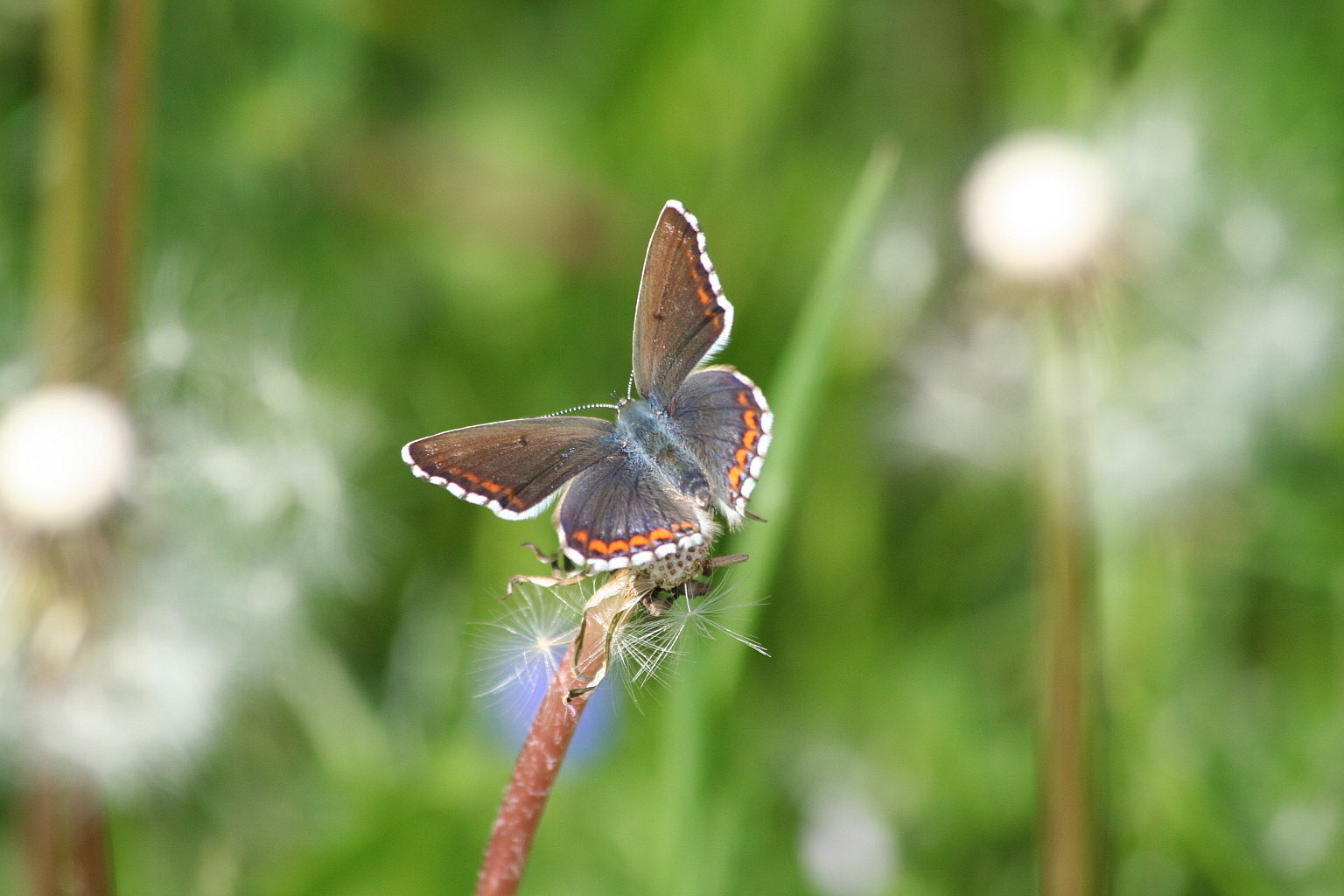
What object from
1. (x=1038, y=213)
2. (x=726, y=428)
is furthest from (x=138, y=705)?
(x=1038, y=213)

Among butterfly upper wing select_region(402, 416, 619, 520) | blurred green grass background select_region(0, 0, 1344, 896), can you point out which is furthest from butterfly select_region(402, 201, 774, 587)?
blurred green grass background select_region(0, 0, 1344, 896)

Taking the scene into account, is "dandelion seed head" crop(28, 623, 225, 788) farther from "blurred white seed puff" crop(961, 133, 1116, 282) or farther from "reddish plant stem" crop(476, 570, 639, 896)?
"blurred white seed puff" crop(961, 133, 1116, 282)

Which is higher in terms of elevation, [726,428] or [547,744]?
[726,428]

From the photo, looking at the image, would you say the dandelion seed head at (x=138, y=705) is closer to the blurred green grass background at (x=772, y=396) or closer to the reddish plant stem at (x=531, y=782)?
the blurred green grass background at (x=772, y=396)

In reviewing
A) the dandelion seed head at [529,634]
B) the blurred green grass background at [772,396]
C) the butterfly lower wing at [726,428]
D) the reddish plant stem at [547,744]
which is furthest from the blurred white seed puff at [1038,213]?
the reddish plant stem at [547,744]

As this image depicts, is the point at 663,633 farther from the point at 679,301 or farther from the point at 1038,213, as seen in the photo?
the point at 1038,213

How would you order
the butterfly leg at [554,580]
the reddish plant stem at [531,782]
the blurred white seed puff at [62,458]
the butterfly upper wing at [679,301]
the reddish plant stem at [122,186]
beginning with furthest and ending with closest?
the reddish plant stem at [122,186] < the blurred white seed puff at [62,458] < the butterfly upper wing at [679,301] < the butterfly leg at [554,580] < the reddish plant stem at [531,782]

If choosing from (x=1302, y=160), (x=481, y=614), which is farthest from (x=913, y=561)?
(x=1302, y=160)
